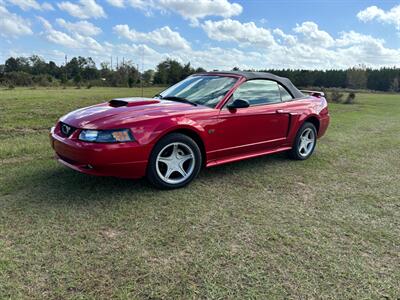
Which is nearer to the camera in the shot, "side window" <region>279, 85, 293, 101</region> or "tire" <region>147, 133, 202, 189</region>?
"tire" <region>147, 133, 202, 189</region>

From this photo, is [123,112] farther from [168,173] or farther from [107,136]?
[168,173]

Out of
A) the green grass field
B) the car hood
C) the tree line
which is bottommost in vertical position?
the green grass field

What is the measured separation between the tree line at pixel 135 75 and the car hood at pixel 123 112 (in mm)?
33898

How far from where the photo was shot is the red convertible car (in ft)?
11.3

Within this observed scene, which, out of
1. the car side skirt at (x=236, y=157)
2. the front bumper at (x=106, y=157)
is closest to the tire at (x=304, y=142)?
the car side skirt at (x=236, y=157)

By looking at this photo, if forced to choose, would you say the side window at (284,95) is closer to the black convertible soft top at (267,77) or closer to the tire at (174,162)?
the black convertible soft top at (267,77)

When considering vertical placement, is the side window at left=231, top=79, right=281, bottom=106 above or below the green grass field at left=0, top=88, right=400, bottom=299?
above

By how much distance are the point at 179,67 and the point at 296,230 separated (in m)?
48.9

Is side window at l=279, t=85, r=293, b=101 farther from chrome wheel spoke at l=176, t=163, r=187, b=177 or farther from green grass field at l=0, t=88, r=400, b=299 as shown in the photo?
chrome wheel spoke at l=176, t=163, r=187, b=177

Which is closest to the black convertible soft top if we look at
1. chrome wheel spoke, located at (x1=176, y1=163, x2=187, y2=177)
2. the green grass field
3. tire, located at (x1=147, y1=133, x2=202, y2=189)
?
the green grass field

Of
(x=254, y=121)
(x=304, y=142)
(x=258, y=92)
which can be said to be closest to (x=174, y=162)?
(x=254, y=121)

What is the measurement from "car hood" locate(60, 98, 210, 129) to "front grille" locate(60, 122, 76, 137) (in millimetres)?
42

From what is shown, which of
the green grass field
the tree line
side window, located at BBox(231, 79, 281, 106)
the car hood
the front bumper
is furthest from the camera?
the tree line

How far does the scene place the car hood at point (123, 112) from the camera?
3.47 m
